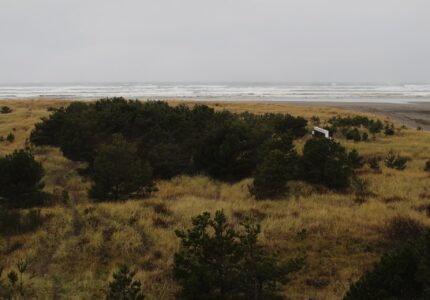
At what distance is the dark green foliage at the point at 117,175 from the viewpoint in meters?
13.6

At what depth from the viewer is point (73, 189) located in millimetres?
15922

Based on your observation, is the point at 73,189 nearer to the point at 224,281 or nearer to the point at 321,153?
the point at 321,153

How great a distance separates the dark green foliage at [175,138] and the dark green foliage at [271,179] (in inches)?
104

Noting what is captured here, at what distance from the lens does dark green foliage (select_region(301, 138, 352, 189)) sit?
14789 millimetres

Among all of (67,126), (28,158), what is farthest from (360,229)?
(67,126)

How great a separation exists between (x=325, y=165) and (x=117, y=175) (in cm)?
754

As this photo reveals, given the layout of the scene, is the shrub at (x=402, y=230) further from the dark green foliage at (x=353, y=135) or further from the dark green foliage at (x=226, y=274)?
the dark green foliage at (x=353, y=135)

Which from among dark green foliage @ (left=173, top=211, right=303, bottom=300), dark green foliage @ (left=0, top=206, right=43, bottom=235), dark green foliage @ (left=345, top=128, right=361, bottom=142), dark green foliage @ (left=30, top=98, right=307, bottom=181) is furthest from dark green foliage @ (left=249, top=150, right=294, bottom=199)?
dark green foliage @ (left=345, top=128, right=361, bottom=142)

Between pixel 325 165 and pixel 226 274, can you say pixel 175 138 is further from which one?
pixel 226 274

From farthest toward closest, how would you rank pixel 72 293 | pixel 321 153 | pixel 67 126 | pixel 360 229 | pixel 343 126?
pixel 343 126 < pixel 67 126 < pixel 321 153 < pixel 360 229 < pixel 72 293

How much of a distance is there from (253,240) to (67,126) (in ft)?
56.8

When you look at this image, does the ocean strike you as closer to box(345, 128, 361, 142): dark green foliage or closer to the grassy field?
box(345, 128, 361, 142): dark green foliage

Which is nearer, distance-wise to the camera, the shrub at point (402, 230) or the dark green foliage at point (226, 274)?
the dark green foliage at point (226, 274)

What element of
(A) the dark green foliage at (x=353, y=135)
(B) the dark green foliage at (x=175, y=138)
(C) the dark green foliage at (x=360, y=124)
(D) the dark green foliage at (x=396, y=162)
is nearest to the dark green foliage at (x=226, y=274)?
(B) the dark green foliage at (x=175, y=138)
